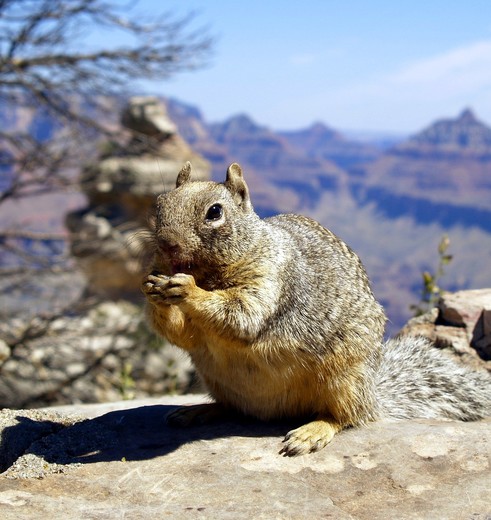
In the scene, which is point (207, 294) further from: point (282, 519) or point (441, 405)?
point (441, 405)

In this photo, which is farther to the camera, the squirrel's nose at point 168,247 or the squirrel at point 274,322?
the squirrel at point 274,322

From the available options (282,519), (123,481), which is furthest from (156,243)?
(282,519)

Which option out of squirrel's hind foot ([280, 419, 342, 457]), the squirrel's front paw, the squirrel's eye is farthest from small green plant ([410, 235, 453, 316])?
the squirrel's front paw

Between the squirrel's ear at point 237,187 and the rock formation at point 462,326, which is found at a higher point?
the squirrel's ear at point 237,187

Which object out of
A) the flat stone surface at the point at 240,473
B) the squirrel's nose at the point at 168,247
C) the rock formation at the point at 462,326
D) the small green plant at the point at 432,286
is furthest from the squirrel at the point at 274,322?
the small green plant at the point at 432,286

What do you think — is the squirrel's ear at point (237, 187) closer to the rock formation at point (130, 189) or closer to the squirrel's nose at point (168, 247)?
the squirrel's nose at point (168, 247)

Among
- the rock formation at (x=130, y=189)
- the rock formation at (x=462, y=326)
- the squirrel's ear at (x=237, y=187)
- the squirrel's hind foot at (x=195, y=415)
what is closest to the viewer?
the squirrel's ear at (x=237, y=187)

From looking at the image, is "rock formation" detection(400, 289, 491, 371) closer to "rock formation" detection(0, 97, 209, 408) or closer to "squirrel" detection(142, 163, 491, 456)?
"squirrel" detection(142, 163, 491, 456)
